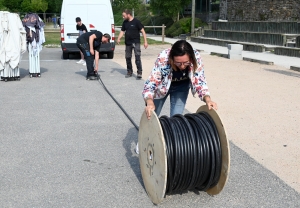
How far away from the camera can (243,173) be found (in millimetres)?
5031

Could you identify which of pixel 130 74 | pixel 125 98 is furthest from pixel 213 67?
pixel 125 98

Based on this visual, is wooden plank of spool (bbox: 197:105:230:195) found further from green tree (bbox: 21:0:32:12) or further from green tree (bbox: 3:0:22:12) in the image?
green tree (bbox: 3:0:22:12)

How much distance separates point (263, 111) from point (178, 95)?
12.2 ft

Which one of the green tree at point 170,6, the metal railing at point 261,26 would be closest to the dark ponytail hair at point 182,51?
the metal railing at point 261,26

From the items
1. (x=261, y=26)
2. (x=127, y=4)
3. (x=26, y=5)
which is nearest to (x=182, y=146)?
(x=261, y=26)

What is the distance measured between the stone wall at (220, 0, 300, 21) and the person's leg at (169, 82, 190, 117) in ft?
65.4

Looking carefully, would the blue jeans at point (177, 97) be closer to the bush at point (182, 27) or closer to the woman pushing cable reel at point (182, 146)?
the woman pushing cable reel at point (182, 146)

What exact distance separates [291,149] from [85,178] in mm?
2753

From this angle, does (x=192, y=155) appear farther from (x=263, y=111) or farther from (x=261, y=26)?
(x=261, y=26)

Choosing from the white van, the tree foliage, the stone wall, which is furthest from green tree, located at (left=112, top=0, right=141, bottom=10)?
the tree foliage

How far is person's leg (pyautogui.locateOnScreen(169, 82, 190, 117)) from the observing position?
491cm

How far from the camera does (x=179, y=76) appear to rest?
4.70 meters

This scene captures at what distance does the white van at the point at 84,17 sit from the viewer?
17.4 metres

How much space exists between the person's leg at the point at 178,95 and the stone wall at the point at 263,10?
19.9 m
